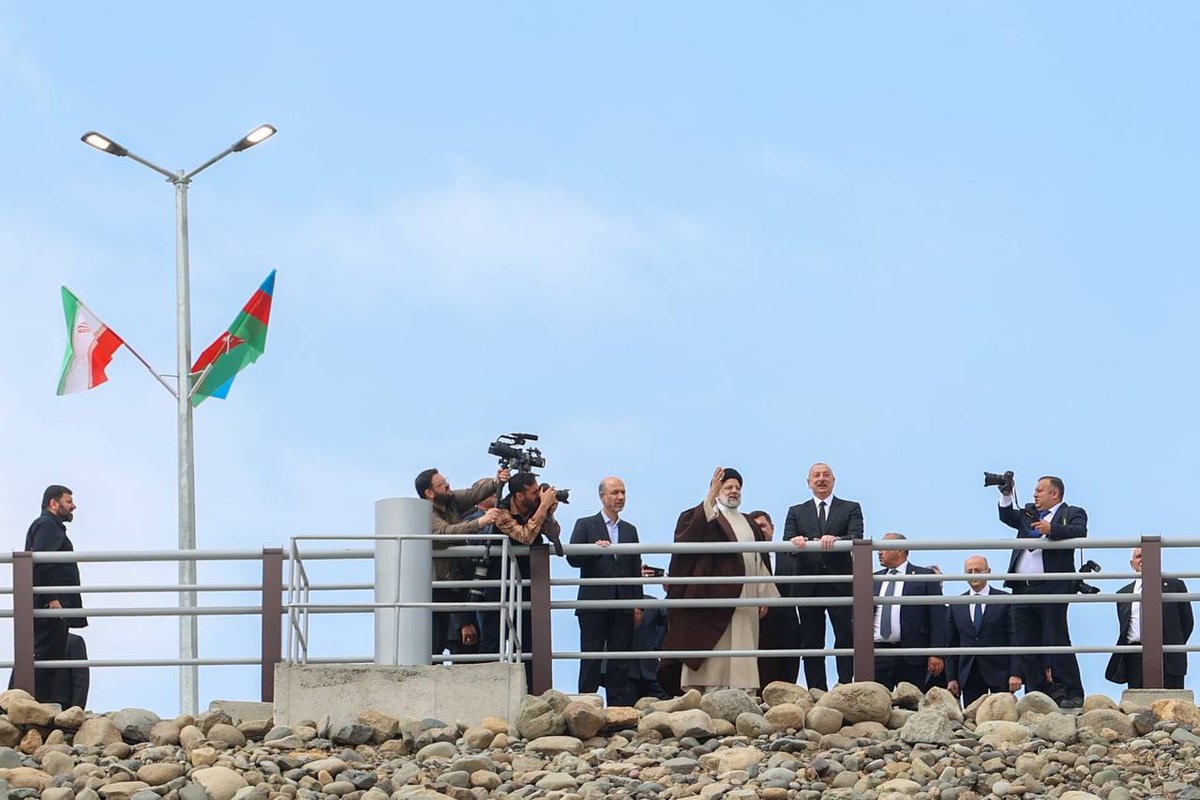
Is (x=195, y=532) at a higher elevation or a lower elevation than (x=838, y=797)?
higher

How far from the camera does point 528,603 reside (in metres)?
18.8

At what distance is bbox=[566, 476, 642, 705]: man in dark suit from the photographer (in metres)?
18.9

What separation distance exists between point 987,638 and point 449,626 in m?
4.42

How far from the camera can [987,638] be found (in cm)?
1923

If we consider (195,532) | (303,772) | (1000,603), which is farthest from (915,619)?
(195,532)

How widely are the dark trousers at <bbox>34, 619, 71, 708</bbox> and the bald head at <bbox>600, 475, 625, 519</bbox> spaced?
4619 mm

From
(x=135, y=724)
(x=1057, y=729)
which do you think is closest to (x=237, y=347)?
(x=135, y=724)

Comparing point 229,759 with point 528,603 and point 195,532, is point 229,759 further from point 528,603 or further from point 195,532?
point 195,532

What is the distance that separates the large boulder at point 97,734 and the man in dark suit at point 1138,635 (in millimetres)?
8089

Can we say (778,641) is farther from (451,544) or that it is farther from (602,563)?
(451,544)

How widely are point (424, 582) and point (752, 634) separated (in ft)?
8.82

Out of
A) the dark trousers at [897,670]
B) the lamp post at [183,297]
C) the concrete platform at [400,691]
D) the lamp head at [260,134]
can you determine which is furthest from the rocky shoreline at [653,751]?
the lamp head at [260,134]

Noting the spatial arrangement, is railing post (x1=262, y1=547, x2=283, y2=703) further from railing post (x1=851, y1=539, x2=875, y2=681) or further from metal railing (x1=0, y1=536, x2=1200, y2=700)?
railing post (x1=851, y1=539, x2=875, y2=681)

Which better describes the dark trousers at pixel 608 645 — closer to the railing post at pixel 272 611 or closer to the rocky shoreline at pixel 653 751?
the rocky shoreline at pixel 653 751
